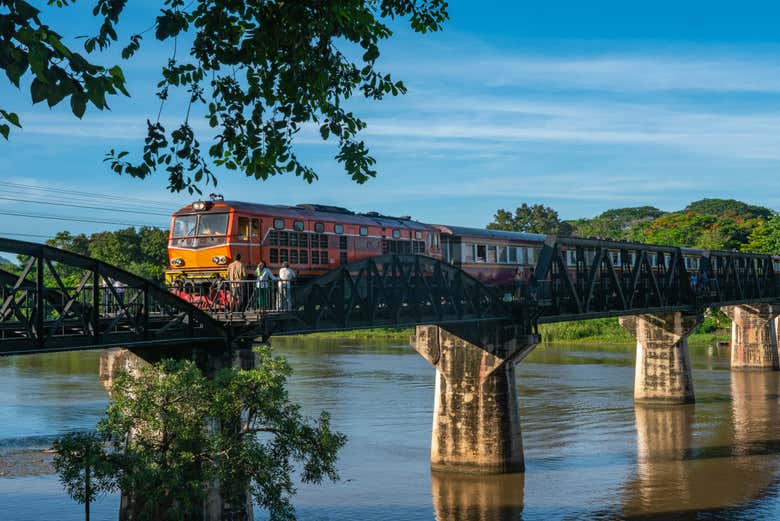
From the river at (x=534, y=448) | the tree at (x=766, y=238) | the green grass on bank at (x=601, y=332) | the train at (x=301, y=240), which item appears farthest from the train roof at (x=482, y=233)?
the tree at (x=766, y=238)

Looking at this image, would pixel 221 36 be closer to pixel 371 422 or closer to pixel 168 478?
pixel 168 478

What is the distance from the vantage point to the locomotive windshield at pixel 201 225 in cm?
3338

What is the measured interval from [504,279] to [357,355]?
50.4 m

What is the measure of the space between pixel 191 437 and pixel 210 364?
15.3ft

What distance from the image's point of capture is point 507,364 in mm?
40875

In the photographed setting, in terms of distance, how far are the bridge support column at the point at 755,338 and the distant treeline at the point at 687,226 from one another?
35.8 meters

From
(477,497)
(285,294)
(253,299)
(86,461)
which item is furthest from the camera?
(477,497)

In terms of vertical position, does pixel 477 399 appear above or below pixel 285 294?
below

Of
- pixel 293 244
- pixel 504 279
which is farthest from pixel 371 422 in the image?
pixel 293 244

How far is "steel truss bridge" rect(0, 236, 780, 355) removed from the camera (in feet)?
68.6

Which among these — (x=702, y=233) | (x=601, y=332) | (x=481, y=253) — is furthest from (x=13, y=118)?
(x=702, y=233)

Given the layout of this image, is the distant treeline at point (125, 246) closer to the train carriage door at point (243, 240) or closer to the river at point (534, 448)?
the river at point (534, 448)

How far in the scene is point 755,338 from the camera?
84312mm

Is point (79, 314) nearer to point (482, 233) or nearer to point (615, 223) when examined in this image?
point (482, 233)
